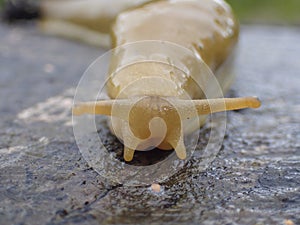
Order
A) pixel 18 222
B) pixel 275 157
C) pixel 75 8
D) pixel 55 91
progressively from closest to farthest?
pixel 18 222 < pixel 275 157 < pixel 55 91 < pixel 75 8

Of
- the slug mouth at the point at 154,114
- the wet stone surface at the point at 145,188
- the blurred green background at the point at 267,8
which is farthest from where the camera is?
the blurred green background at the point at 267,8

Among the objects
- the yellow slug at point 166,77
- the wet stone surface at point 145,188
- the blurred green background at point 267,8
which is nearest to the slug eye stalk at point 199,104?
the yellow slug at point 166,77

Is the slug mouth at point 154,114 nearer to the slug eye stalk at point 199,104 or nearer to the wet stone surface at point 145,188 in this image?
the slug eye stalk at point 199,104

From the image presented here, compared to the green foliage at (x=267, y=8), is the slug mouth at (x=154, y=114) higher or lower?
higher

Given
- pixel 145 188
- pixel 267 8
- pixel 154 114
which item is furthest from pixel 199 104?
pixel 267 8

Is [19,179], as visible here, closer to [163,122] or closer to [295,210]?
[163,122]

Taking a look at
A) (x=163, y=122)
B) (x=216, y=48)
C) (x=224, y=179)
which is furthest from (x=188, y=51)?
(x=224, y=179)

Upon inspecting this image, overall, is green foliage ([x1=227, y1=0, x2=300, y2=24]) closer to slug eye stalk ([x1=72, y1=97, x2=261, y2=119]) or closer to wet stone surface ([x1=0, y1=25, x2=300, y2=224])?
wet stone surface ([x1=0, y1=25, x2=300, y2=224])
